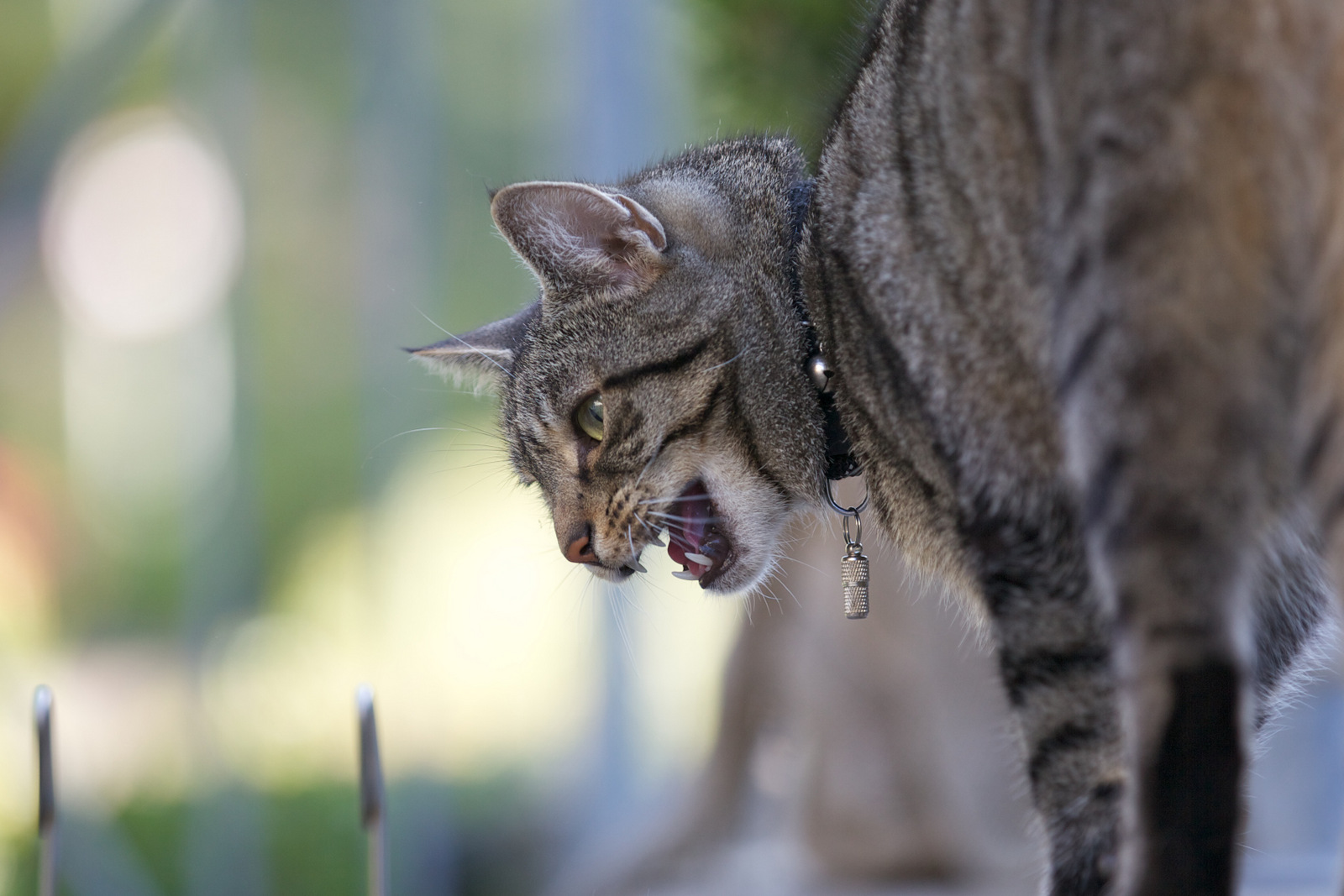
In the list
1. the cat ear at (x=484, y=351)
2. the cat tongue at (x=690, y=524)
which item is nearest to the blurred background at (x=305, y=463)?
the cat ear at (x=484, y=351)

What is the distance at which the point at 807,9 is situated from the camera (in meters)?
2.30

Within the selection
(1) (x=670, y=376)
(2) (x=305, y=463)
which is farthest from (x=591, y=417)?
(2) (x=305, y=463)

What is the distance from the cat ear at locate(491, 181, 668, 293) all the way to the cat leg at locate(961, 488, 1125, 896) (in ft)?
1.60

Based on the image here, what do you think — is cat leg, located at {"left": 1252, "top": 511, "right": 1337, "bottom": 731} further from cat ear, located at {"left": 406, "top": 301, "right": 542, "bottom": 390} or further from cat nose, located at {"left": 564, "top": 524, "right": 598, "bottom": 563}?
cat ear, located at {"left": 406, "top": 301, "right": 542, "bottom": 390}

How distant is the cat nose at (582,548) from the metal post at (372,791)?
Result: 0.31 meters

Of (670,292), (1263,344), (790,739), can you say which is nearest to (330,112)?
(790,739)

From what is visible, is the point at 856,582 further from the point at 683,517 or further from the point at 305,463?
the point at 305,463

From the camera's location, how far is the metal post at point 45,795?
48.7 inches

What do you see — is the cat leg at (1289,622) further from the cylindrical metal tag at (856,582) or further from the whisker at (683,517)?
the whisker at (683,517)

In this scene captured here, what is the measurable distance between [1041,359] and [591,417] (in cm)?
58

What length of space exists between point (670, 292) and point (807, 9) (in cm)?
110

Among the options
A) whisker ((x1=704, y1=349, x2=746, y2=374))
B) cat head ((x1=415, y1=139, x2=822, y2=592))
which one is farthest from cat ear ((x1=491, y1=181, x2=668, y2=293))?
whisker ((x1=704, y1=349, x2=746, y2=374))

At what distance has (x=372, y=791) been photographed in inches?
48.7

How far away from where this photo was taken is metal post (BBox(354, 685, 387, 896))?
4.02 ft
